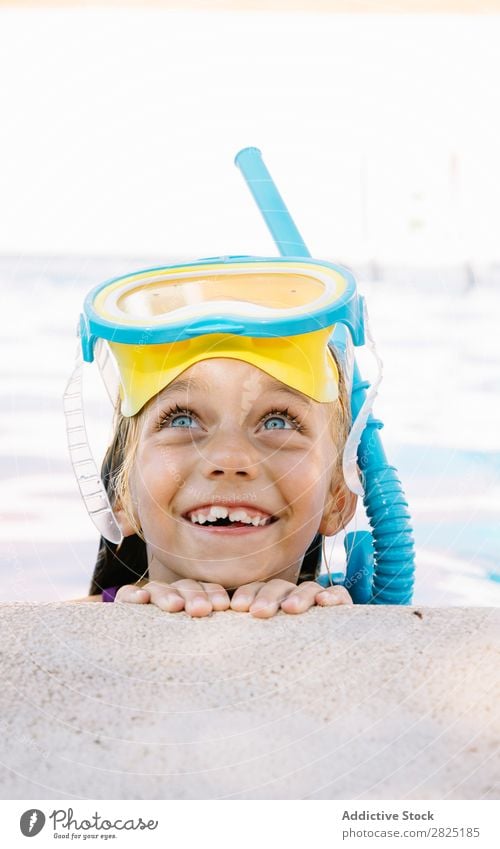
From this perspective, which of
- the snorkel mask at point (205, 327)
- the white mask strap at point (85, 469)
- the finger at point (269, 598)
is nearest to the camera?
the finger at point (269, 598)

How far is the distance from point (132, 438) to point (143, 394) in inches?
3.9

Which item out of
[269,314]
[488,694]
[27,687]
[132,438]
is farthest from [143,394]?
[488,694]

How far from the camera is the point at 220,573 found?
1280 millimetres

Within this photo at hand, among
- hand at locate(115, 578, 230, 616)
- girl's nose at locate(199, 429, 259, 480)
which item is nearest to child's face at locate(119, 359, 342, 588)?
girl's nose at locate(199, 429, 259, 480)

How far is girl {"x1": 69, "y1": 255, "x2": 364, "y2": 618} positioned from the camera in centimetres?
126

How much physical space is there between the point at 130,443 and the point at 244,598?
386 millimetres

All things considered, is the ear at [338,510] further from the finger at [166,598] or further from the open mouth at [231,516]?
the finger at [166,598]

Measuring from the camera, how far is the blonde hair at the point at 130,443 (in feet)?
4.53

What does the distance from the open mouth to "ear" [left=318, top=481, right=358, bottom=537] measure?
135mm

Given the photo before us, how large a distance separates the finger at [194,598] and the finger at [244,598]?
0.10 ft

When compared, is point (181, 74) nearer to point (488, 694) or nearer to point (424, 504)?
point (424, 504)

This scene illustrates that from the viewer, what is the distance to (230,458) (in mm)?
1259

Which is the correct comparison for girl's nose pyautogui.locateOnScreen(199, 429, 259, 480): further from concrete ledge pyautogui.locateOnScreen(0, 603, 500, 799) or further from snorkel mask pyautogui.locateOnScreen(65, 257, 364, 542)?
concrete ledge pyautogui.locateOnScreen(0, 603, 500, 799)
